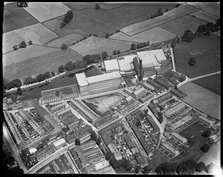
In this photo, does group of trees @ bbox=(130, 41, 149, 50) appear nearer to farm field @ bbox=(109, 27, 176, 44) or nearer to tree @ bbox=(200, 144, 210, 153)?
farm field @ bbox=(109, 27, 176, 44)

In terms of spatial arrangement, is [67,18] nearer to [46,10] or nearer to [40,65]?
[46,10]

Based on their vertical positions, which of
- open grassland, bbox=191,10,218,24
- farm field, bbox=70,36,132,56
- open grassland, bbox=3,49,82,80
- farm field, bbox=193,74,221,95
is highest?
open grassland, bbox=191,10,218,24

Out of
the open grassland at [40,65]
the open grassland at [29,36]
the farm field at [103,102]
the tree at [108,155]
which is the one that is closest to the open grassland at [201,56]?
the farm field at [103,102]

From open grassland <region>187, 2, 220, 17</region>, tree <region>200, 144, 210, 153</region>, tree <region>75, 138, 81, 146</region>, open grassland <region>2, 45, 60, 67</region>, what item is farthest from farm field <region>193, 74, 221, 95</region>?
open grassland <region>2, 45, 60, 67</region>

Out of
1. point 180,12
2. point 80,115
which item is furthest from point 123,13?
point 80,115

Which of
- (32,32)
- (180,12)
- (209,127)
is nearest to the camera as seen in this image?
(209,127)

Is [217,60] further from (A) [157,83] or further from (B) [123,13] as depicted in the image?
(B) [123,13]
